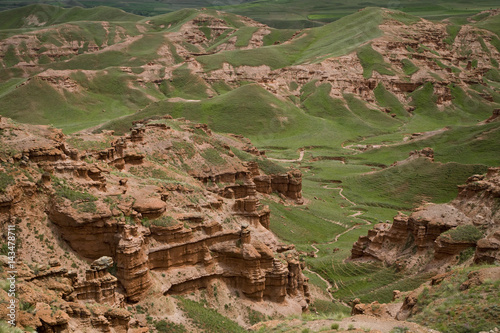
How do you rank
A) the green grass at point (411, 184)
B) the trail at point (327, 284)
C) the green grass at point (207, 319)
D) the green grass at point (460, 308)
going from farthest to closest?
the green grass at point (411, 184)
the trail at point (327, 284)
the green grass at point (207, 319)
the green grass at point (460, 308)

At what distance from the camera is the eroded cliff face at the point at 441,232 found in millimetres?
43531

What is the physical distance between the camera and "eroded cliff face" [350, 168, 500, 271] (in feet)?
143

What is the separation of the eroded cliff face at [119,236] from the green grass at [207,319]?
139 cm

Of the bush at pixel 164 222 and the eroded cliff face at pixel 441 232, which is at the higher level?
Answer: the bush at pixel 164 222

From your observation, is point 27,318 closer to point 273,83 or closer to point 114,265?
point 114,265

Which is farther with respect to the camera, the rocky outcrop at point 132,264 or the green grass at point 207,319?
the green grass at point 207,319

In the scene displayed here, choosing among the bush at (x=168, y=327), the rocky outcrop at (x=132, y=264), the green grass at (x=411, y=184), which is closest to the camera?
the bush at (x=168, y=327)

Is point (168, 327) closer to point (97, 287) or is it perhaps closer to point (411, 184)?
point (97, 287)

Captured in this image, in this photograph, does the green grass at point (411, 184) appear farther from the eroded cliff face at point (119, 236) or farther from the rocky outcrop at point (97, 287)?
the rocky outcrop at point (97, 287)

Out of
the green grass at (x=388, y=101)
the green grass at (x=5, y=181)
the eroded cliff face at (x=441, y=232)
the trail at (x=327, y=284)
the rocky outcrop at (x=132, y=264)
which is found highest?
the green grass at (x=5, y=181)

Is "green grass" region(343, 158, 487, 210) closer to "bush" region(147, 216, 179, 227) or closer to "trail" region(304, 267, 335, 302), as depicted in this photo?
"trail" region(304, 267, 335, 302)

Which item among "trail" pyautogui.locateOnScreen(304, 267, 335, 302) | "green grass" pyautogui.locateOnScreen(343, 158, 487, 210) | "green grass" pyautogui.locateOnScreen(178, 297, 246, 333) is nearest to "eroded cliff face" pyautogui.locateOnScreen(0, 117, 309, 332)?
"green grass" pyautogui.locateOnScreen(178, 297, 246, 333)

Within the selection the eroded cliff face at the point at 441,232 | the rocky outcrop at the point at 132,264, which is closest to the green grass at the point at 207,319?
the rocky outcrop at the point at 132,264

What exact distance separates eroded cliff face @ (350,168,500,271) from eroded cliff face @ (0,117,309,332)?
41.7 ft
